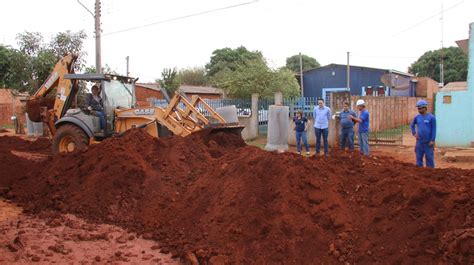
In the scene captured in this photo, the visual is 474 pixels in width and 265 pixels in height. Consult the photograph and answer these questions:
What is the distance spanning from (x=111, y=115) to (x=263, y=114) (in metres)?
9.00

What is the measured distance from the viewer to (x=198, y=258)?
5113mm

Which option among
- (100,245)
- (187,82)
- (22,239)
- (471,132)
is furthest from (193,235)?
(187,82)

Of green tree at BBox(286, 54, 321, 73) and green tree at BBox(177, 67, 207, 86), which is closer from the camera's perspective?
green tree at BBox(177, 67, 207, 86)

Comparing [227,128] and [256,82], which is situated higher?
[256,82]

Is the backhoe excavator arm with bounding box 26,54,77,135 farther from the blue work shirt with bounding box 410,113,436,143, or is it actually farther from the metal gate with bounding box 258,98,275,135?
the metal gate with bounding box 258,98,275,135

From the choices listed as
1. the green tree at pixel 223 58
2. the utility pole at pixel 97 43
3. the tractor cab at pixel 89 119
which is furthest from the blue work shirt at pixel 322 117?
the green tree at pixel 223 58

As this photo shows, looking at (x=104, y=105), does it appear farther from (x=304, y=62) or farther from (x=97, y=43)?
(x=304, y=62)

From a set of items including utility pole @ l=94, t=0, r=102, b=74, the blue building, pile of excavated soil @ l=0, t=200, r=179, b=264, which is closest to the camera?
pile of excavated soil @ l=0, t=200, r=179, b=264

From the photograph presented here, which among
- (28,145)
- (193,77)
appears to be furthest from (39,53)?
(193,77)

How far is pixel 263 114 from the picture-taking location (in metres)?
18.5

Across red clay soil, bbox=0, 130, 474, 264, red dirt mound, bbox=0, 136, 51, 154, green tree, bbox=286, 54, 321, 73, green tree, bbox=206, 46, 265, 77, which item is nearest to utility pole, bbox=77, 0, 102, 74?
red dirt mound, bbox=0, 136, 51, 154

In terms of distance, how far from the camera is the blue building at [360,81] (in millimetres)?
32094

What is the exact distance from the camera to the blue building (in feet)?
105

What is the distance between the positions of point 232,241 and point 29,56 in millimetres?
23309
